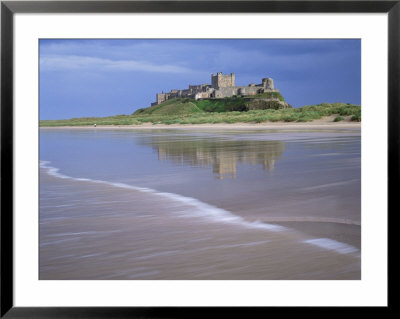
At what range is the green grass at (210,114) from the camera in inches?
228

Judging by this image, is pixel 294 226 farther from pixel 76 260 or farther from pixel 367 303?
pixel 76 260

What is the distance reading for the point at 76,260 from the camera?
8.23 feet

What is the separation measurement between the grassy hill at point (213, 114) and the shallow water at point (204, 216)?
2.03ft

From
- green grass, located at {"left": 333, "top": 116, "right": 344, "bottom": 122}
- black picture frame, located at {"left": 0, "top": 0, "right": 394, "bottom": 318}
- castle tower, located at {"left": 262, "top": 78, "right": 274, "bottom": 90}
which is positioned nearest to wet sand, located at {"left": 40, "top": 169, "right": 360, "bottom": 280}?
black picture frame, located at {"left": 0, "top": 0, "right": 394, "bottom": 318}

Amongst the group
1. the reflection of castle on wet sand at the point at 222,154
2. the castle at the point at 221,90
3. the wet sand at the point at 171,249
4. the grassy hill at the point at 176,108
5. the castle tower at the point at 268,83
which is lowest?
the wet sand at the point at 171,249

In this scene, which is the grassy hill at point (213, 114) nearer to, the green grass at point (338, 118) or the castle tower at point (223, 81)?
the green grass at point (338, 118)

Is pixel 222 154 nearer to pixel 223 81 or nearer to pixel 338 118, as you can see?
pixel 223 81

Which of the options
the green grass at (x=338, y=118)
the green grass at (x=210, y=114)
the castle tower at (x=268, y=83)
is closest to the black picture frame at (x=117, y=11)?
the green grass at (x=210, y=114)

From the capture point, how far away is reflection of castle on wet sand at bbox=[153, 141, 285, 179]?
520 centimetres

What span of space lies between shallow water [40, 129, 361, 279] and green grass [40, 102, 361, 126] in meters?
0.62

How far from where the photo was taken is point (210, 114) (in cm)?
701

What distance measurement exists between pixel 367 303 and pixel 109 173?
333cm

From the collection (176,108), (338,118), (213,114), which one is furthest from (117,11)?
(338,118)

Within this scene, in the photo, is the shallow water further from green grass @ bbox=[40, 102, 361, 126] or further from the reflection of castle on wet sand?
green grass @ bbox=[40, 102, 361, 126]
